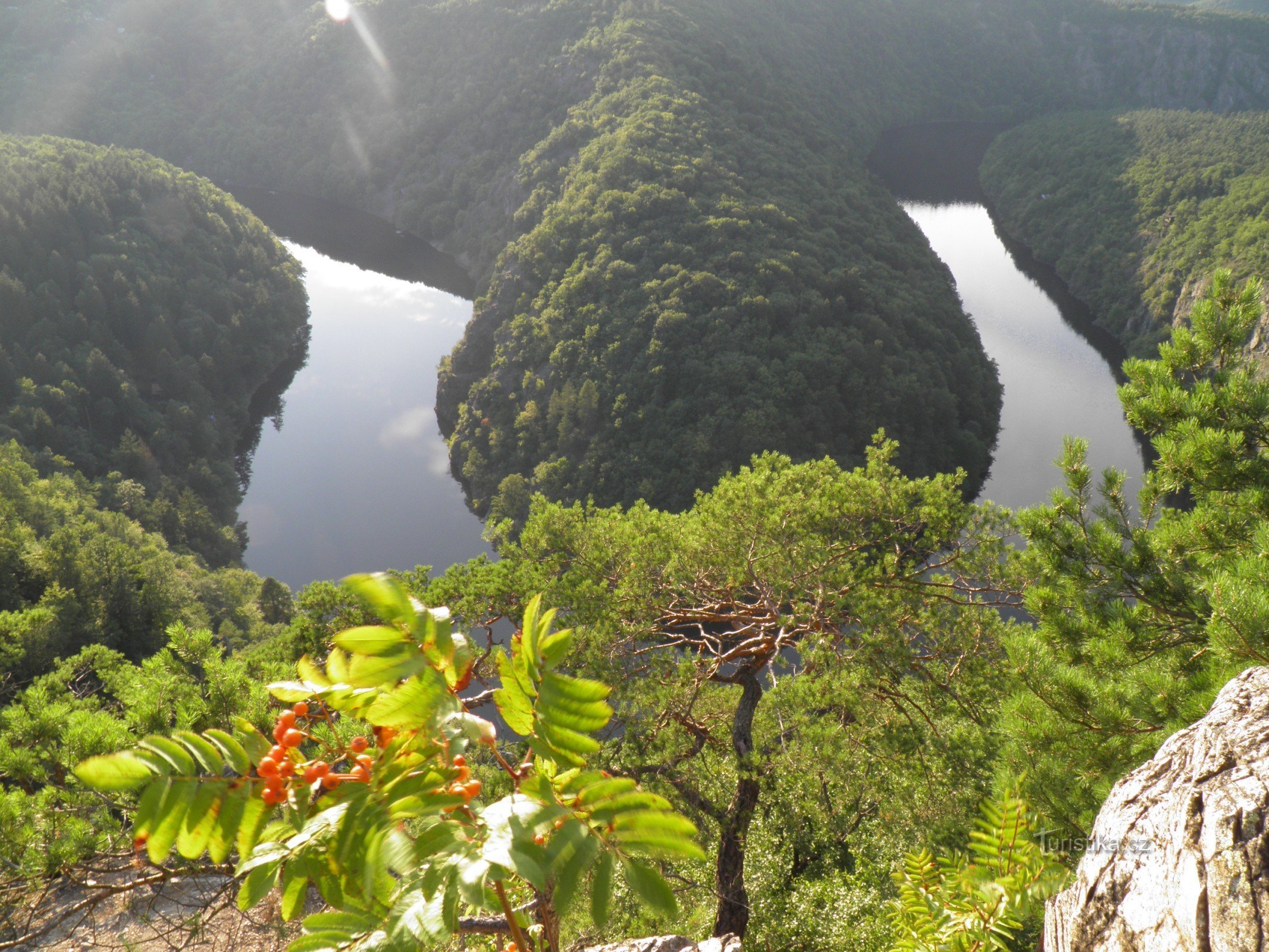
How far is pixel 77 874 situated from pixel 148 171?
67.2 metres

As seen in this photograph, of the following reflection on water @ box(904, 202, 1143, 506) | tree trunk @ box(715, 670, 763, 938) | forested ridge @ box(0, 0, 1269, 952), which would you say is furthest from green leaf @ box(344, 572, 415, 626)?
reflection on water @ box(904, 202, 1143, 506)

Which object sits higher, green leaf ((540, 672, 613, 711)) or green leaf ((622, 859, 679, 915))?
green leaf ((540, 672, 613, 711))

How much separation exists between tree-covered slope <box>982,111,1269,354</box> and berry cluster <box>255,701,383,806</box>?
43.7m

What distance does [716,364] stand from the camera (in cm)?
3434

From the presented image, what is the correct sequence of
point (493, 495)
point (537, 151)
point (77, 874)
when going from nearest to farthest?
point (77, 874), point (493, 495), point (537, 151)

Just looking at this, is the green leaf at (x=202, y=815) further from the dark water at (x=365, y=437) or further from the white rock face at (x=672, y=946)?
the dark water at (x=365, y=437)

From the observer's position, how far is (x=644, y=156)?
149 ft

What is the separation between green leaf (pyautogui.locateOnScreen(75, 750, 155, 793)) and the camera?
1.12 metres

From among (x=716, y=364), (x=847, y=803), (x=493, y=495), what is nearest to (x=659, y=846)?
(x=847, y=803)

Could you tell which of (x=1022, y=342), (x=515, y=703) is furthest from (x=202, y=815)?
(x=1022, y=342)

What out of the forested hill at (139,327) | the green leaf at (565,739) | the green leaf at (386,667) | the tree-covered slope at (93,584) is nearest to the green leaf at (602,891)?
the green leaf at (565,739)

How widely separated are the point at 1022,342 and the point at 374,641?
52979mm

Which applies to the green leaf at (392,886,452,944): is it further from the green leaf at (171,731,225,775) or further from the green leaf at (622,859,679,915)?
the green leaf at (171,731,225,775)

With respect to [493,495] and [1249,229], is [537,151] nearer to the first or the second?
[493,495]
